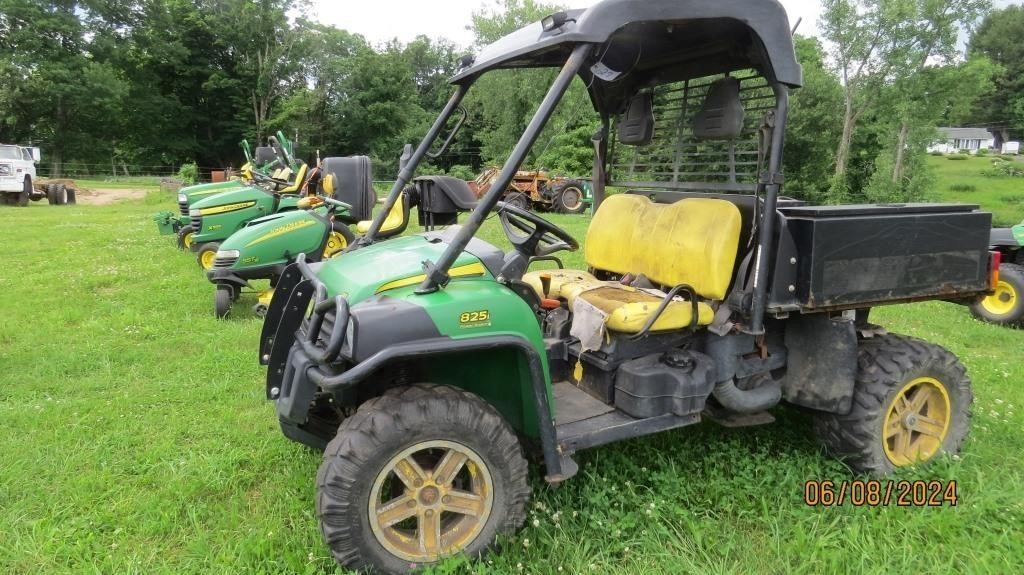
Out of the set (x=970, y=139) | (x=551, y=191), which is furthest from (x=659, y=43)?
(x=970, y=139)

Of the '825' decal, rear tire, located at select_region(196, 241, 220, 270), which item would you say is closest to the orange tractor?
rear tire, located at select_region(196, 241, 220, 270)

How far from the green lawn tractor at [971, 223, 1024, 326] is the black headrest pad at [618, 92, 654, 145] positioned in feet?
15.9

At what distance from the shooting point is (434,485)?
2.66m

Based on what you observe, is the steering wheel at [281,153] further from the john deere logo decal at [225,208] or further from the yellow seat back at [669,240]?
the yellow seat back at [669,240]

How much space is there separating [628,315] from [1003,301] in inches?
244

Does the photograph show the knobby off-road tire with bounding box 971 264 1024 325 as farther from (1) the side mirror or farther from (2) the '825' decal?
(1) the side mirror

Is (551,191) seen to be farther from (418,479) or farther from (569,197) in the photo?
(418,479)

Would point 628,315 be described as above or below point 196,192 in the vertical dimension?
below

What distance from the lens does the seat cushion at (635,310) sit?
3260mm

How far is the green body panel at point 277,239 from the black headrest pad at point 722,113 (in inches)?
188

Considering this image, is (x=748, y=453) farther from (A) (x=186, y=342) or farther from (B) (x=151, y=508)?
(A) (x=186, y=342)

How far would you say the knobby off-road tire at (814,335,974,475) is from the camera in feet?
11.4

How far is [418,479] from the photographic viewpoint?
8.71ft
